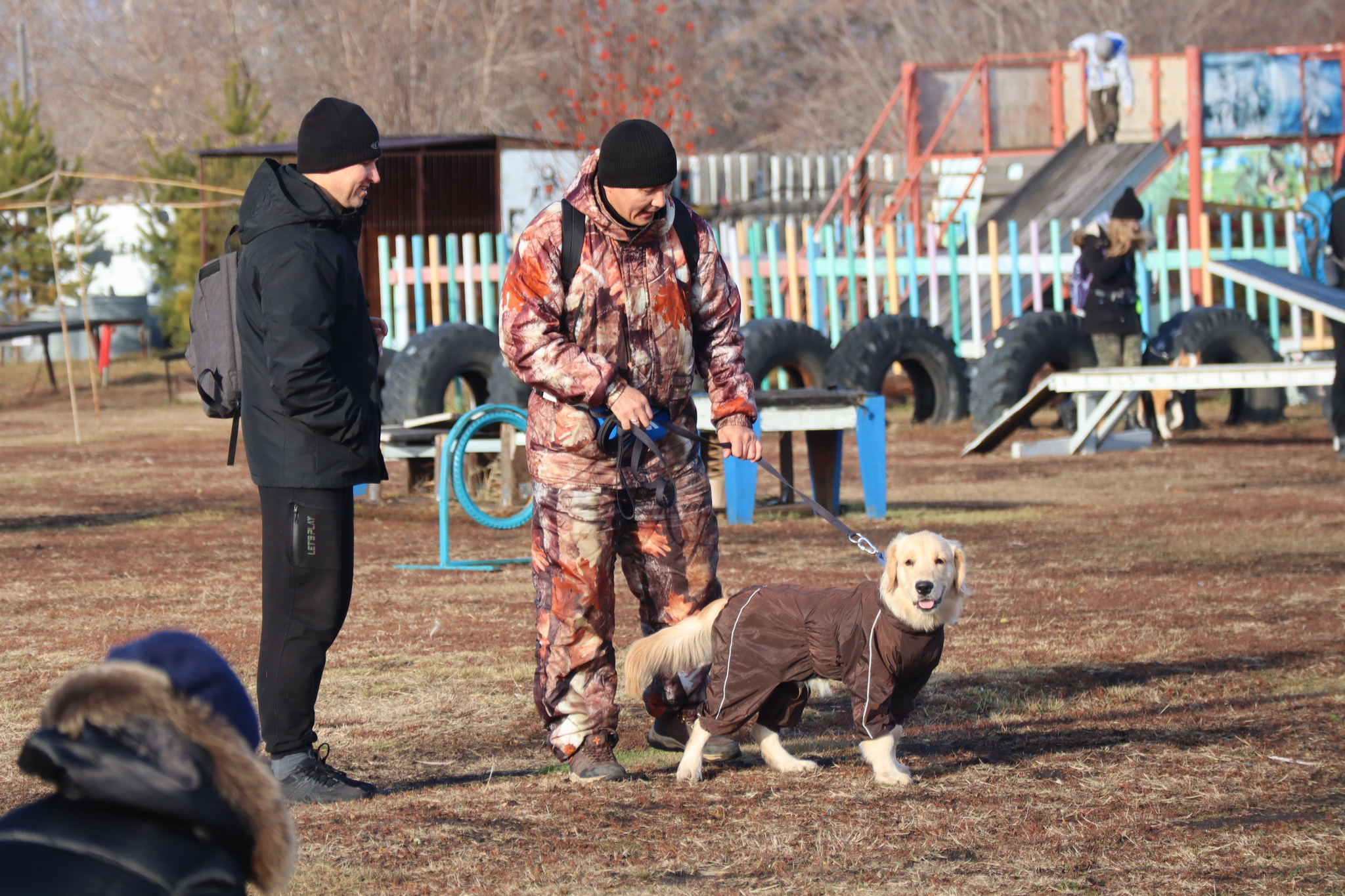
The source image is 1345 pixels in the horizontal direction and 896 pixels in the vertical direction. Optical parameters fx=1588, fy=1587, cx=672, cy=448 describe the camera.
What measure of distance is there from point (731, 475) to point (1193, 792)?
610cm

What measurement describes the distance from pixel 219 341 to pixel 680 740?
186 centimetres

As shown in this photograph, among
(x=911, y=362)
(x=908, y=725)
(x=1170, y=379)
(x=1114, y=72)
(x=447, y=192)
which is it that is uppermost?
(x=1114, y=72)

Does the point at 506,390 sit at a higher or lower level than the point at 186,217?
lower

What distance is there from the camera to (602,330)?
4551mm

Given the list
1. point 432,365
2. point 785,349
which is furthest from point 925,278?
point 432,365

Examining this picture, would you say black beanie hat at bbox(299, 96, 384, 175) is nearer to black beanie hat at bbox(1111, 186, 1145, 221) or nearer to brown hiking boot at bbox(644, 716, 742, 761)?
brown hiking boot at bbox(644, 716, 742, 761)

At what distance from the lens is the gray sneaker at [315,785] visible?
436 centimetres

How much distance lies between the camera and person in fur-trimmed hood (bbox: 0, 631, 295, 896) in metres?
1.82

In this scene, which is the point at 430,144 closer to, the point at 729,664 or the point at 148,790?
the point at 729,664

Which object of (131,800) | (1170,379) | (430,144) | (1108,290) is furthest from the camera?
(430,144)

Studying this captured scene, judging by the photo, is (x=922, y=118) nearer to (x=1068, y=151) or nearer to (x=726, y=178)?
(x=1068, y=151)

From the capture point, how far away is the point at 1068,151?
23.6 metres

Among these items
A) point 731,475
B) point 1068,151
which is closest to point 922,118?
point 1068,151

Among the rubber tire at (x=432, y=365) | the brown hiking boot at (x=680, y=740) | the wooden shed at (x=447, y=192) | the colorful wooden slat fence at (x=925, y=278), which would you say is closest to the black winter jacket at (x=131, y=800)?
the brown hiking boot at (x=680, y=740)
